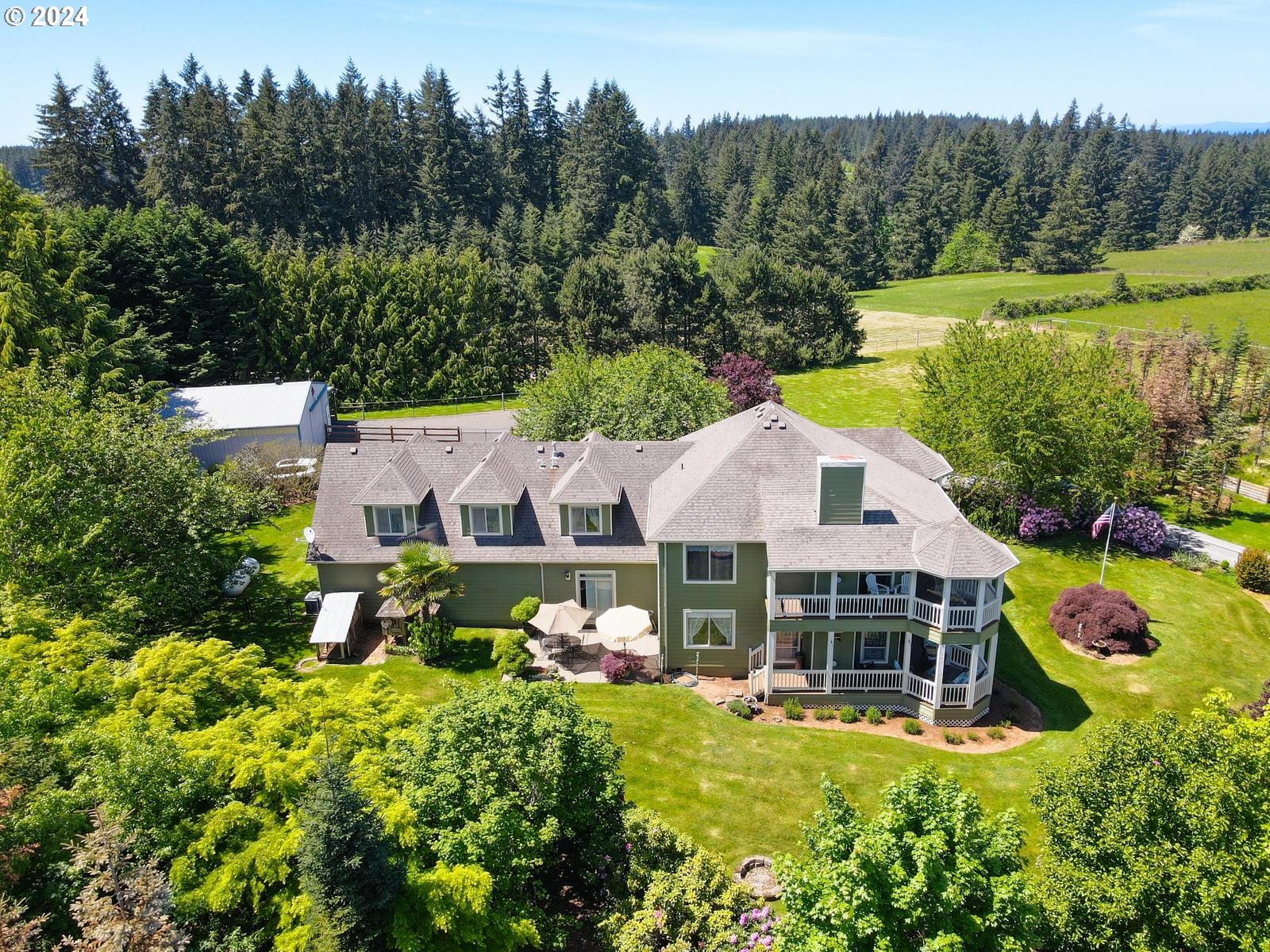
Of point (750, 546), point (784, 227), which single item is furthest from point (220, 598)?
point (784, 227)

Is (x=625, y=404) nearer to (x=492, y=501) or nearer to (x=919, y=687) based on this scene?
(x=492, y=501)

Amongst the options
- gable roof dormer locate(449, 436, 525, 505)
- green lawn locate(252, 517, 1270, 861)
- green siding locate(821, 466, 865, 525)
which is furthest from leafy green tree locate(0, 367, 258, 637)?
green siding locate(821, 466, 865, 525)

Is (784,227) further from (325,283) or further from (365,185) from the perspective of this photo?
(325,283)

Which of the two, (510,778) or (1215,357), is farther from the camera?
(1215,357)

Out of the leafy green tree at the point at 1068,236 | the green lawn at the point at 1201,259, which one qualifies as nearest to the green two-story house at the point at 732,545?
the leafy green tree at the point at 1068,236

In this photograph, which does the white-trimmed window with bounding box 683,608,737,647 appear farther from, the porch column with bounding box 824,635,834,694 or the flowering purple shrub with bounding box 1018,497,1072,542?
the flowering purple shrub with bounding box 1018,497,1072,542

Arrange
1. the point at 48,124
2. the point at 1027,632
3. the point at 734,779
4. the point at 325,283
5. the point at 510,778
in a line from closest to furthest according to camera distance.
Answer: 1. the point at 510,778
2. the point at 734,779
3. the point at 1027,632
4. the point at 325,283
5. the point at 48,124

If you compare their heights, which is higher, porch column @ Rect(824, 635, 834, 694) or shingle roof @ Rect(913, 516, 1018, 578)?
shingle roof @ Rect(913, 516, 1018, 578)
